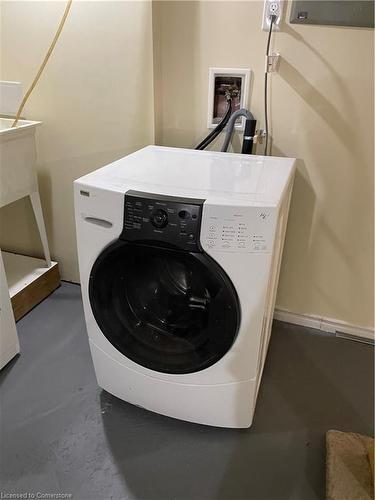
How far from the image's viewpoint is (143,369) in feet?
4.13

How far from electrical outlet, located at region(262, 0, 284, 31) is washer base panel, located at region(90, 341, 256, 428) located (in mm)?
1191

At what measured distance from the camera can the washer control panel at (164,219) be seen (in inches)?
39.3

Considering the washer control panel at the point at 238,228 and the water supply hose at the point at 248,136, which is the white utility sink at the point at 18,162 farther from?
the washer control panel at the point at 238,228

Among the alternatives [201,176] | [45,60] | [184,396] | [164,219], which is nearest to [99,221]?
[164,219]

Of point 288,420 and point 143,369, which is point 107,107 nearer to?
point 143,369

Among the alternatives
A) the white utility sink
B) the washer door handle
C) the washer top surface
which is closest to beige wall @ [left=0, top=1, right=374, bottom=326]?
the white utility sink

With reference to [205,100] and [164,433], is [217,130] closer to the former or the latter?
[205,100]

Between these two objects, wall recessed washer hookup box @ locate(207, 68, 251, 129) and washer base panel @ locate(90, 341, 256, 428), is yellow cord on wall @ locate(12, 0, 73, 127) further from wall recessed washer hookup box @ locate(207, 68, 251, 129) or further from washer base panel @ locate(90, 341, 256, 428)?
washer base panel @ locate(90, 341, 256, 428)

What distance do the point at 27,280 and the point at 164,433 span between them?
99 cm

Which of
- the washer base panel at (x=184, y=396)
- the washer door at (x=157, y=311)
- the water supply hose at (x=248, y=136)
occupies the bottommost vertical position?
the washer base panel at (x=184, y=396)

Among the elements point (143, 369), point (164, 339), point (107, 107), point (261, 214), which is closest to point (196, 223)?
point (261, 214)

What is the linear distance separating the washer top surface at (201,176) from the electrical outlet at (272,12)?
45 centimetres

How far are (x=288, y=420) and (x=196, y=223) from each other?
32.9 inches

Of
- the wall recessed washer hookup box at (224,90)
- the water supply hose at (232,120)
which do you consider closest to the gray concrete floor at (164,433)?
the water supply hose at (232,120)
